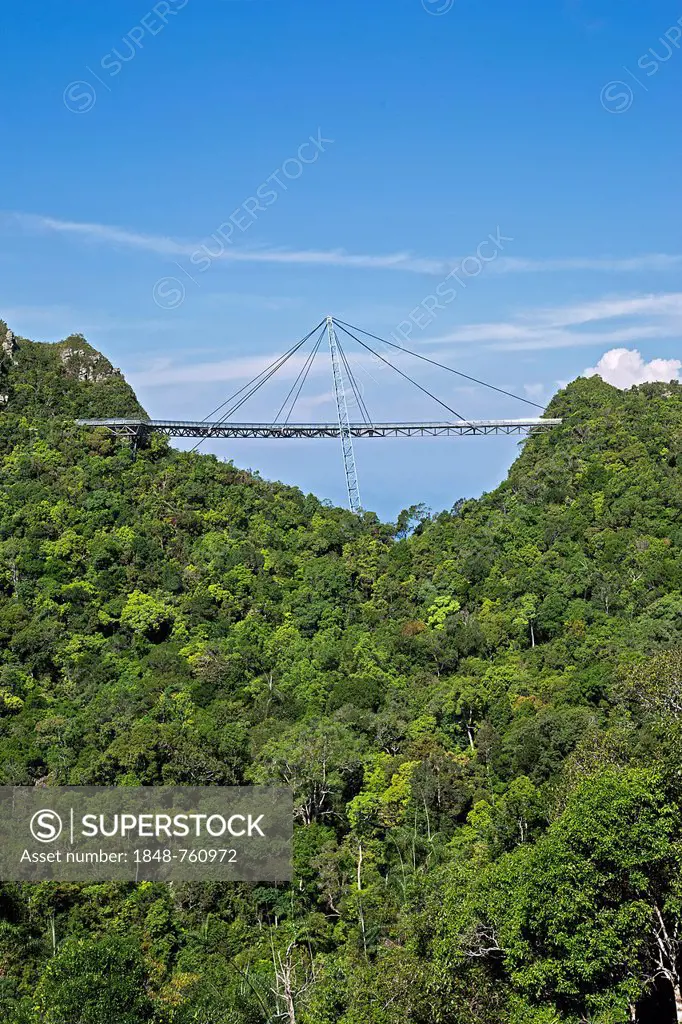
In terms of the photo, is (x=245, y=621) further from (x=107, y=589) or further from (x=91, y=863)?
(x=91, y=863)

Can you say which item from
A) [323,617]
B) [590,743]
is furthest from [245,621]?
[590,743]
